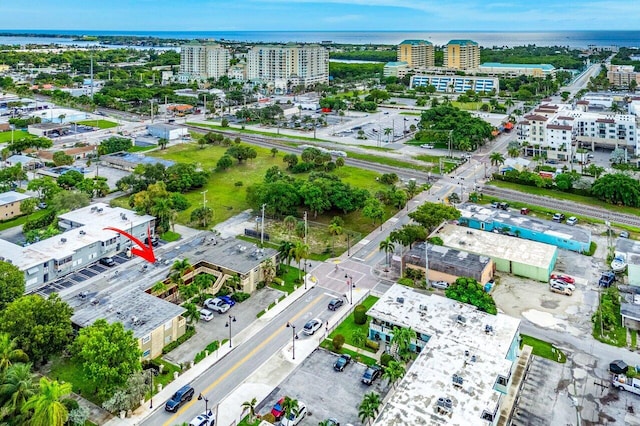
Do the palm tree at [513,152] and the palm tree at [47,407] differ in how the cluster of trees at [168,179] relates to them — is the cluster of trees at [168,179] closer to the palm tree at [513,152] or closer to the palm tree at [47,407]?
the palm tree at [47,407]

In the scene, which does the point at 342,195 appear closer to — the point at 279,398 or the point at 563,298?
the point at 563,298

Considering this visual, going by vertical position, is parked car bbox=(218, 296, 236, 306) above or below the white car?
above

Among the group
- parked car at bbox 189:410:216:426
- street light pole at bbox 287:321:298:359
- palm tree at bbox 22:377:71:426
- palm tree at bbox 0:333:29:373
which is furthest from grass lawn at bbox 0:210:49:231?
parked car at bbox 189:410:216:426

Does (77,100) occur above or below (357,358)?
above

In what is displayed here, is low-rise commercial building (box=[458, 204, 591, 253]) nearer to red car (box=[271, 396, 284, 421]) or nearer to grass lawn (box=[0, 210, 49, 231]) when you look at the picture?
red car (box=[271, 396, 284, 421])

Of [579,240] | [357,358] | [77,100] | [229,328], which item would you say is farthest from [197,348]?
[77,100]

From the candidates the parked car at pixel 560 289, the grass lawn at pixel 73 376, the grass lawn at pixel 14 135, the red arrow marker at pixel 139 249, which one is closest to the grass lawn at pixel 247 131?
the grass lawn at pixel 14 135
